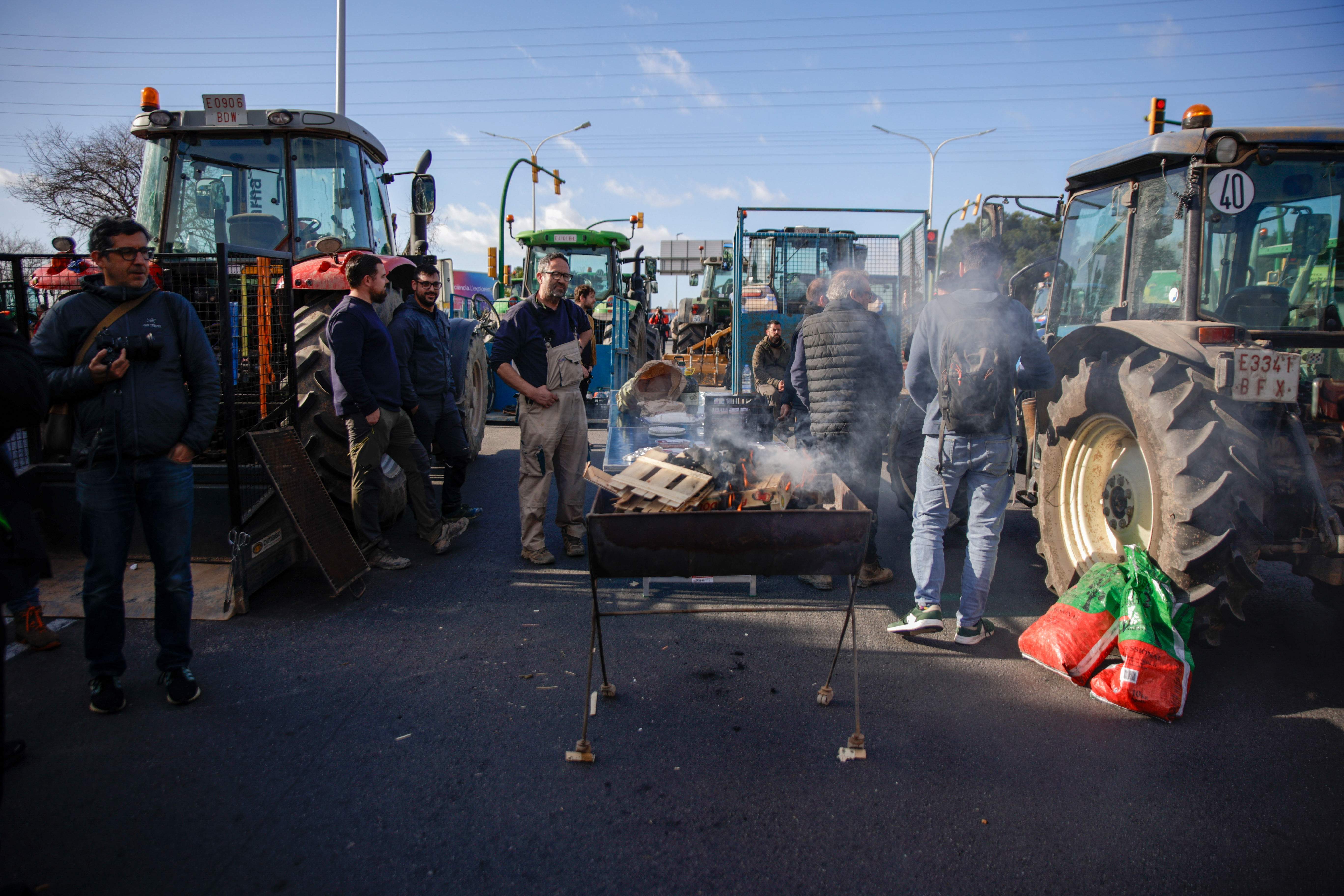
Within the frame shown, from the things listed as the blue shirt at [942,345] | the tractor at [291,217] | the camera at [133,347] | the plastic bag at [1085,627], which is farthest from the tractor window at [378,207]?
the plastic bag at [1085,627]

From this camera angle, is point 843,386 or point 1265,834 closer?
point 1265,834

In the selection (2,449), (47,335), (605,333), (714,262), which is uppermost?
(714,262)

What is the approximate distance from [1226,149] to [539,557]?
4.61m

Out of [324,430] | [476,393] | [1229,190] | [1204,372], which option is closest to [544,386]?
[324,430]

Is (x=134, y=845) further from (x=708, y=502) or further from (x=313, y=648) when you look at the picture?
(x=708, y=502)

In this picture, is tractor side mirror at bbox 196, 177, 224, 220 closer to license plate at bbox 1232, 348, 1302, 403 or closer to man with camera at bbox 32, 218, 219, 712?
man with camera at bbox 32, 218, 219, 712

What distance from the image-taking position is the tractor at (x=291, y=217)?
195 inches

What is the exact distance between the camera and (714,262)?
2050cm

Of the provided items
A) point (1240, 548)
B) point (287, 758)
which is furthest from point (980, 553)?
point (287, 758)

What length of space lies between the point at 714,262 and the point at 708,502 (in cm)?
1749

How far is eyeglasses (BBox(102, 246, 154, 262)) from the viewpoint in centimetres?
305

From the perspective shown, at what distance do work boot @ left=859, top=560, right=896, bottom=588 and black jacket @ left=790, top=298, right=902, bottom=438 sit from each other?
2.96ft

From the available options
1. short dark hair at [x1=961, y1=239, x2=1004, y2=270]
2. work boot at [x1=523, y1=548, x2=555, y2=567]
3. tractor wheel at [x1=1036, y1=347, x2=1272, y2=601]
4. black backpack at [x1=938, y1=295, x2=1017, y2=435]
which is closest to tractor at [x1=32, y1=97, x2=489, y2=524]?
work boot at [x1=523, y1=548, x2=555, y2=567]

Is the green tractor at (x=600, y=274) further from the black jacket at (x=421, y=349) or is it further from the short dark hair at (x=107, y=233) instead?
the short dark hair at (x=107, y=233)
